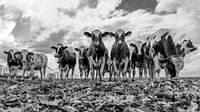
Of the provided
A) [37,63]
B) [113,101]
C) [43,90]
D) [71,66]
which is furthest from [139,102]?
[37,63]

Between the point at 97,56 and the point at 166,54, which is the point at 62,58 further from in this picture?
the point at 166,54

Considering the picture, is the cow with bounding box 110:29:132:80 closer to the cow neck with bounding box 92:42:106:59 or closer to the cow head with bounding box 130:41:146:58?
the cow neck with bounding box 92:42:106:59

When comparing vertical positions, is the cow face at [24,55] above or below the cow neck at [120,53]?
above

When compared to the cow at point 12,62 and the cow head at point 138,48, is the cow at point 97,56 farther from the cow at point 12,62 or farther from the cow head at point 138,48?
the cow at point 12,62

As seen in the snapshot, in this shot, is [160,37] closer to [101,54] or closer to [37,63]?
[101,54]

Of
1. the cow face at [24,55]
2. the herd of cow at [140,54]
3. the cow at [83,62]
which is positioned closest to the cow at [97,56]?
the herd of cow at [140,54]

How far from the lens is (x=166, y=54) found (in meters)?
13.2

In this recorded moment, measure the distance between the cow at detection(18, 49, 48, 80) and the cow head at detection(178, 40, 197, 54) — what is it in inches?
683

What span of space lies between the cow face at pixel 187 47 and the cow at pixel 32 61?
57.0 feet

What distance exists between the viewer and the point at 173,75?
43.6ft

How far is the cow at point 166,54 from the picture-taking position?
42.4ft

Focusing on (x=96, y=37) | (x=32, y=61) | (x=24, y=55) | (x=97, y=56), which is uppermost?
(x=96, y=37)

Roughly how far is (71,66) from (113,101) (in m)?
20.8

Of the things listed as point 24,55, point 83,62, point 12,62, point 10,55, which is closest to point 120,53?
point 83,62
